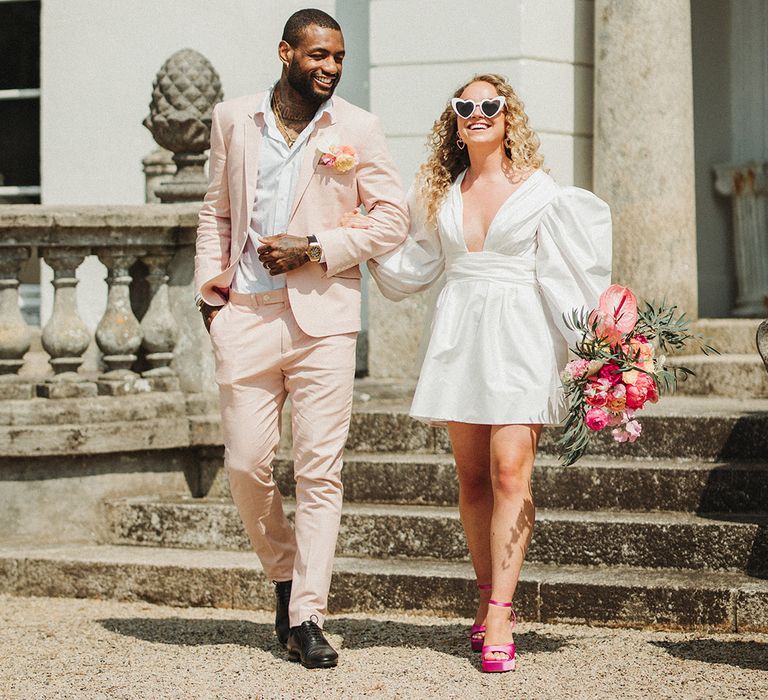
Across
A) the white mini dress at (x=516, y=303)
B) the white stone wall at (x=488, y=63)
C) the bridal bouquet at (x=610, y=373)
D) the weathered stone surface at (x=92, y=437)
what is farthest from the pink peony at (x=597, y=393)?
the white stone wall at (x=488, y=63)

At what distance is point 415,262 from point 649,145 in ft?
10.6

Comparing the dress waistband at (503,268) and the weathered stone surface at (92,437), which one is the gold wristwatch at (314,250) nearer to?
the dress waistband at (503,268)

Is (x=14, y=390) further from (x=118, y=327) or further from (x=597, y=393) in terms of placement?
(x=597, y=393)

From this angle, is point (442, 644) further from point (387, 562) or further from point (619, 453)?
point (619, 453)

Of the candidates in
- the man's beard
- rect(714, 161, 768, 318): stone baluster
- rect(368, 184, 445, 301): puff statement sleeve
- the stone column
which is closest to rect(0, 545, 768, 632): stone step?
rect(368, 184, 445, 301): puff statement sleeve

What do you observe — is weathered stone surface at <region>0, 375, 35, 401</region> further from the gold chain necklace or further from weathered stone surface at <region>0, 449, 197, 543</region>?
the gold chain necklace

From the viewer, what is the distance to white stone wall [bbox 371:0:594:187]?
27.9ft

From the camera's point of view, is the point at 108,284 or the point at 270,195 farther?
the point at 108,284

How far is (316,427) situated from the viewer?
17.1 feet

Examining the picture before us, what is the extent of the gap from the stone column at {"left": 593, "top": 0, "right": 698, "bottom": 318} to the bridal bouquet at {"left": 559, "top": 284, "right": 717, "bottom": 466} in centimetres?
332

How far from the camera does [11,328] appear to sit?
692cm

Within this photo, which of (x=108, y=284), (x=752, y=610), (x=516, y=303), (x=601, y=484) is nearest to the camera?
(x=516, y=303)

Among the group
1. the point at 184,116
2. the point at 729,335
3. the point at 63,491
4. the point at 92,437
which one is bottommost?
the point at 63,491

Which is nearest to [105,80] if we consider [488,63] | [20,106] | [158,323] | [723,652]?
[20,106]
